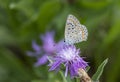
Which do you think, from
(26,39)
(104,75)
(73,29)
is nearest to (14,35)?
(26,39)

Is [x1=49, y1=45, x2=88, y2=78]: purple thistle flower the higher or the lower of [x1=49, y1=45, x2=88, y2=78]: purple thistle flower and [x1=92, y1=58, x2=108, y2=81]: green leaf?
the higher

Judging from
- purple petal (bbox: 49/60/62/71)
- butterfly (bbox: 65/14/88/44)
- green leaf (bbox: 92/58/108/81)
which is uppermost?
butterfly (bbox: 65/14/88/44)

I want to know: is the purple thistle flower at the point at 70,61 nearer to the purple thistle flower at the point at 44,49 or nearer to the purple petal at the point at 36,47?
the purple thistle flower at the point at 44,49

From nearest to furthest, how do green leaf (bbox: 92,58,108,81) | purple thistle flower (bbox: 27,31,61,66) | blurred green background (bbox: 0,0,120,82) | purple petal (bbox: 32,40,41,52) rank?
green leaf (bbox: 92,58,108,81) < purple thistle flower (bbox: 27,31,61,66) < purple petal (bbox: 32,40,41,52) < blurred green background (bbox: 0,0,120,82)

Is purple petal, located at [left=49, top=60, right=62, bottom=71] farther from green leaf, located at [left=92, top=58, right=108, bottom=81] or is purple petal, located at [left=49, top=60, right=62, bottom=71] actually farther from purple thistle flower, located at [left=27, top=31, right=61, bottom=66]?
purple thistle flower, located at [left=27, top=31, right=61, bottom=66]

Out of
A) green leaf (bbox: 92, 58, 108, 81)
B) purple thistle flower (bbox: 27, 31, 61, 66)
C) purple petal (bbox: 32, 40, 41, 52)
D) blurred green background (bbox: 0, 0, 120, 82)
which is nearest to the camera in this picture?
green leaf (bbox: 92, 58, 108, 81)

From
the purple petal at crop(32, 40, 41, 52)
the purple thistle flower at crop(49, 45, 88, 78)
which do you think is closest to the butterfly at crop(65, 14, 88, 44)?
the purple thistle flower at crop(49, 45, 88, 78)

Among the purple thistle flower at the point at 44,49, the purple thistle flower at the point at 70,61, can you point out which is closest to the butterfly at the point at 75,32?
the purple thistle flower at the point at 70,61

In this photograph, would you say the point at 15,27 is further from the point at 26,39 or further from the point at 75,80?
the point at 75,80
